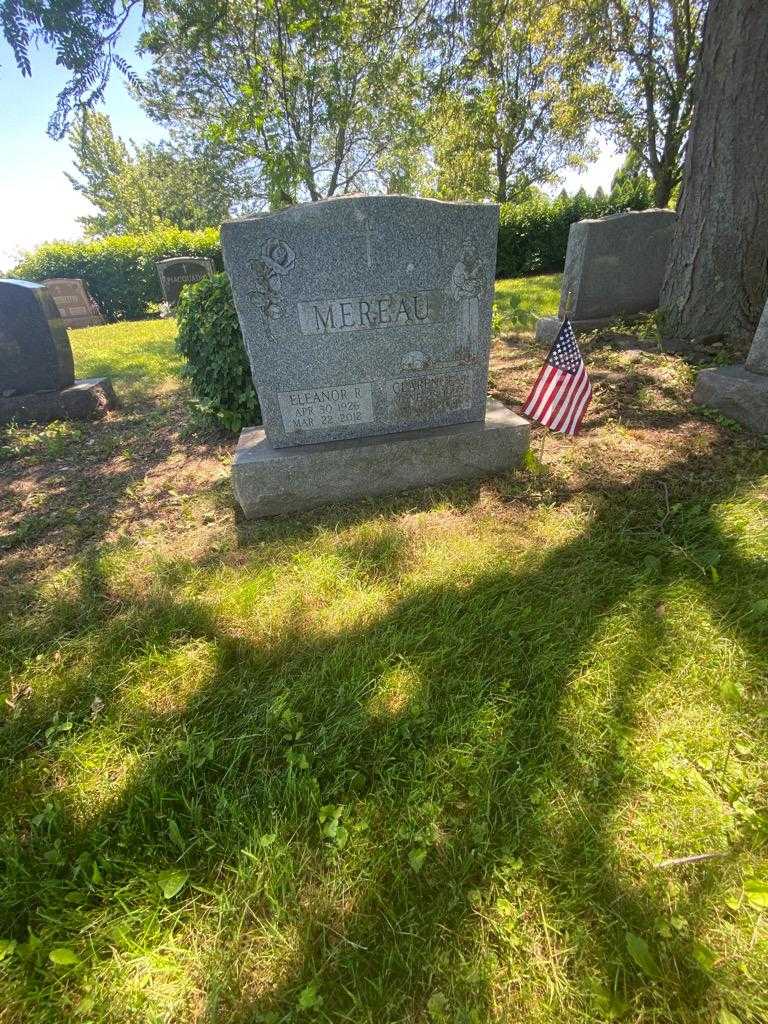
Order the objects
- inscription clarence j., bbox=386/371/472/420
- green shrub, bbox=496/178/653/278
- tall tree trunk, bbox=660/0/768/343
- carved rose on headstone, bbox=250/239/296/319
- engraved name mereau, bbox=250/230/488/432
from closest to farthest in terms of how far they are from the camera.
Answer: carved rose on headstone, bbox=250/239/296/319 → engraved name mereau, bbox=250/230/488/432 → inscription clarence j., bbox=386/371/472/420 → tall tree trunk, bbox=660/0/768/343 → green shrub, bbox=496/178/653/278

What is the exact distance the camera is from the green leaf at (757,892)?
119 cm

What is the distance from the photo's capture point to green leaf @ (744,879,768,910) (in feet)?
3.90

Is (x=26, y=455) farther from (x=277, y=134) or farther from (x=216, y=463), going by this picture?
(x=277, y=134)

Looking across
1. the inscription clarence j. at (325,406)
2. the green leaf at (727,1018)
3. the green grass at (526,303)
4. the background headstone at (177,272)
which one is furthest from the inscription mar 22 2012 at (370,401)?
the background headstone at (177,272)

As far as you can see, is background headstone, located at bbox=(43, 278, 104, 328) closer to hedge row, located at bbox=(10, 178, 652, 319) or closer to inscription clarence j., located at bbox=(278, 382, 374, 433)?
hedge row, located at bbox=(10, 178, 652, 319)

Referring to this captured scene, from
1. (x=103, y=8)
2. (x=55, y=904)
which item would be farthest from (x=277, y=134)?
(x=55, y=904)

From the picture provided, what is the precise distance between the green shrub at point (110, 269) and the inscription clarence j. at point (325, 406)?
13.6 meters

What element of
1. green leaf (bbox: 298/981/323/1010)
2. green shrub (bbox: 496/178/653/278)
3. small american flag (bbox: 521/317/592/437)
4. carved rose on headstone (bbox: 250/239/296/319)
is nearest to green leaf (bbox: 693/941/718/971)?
green leaf (bbox: 298/981/323/1010)

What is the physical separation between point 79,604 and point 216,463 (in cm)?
182

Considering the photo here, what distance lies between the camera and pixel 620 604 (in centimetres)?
212

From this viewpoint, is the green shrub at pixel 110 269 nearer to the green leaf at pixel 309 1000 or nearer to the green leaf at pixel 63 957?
the green leaf at pixel 63 957

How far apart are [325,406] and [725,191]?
457cm

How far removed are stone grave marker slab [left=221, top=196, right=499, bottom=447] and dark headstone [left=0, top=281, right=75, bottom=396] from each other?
11.8 ft

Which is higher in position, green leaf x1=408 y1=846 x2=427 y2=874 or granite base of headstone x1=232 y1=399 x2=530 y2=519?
granite base of headstone x1=232 y1=399 x2=530 y2=519
